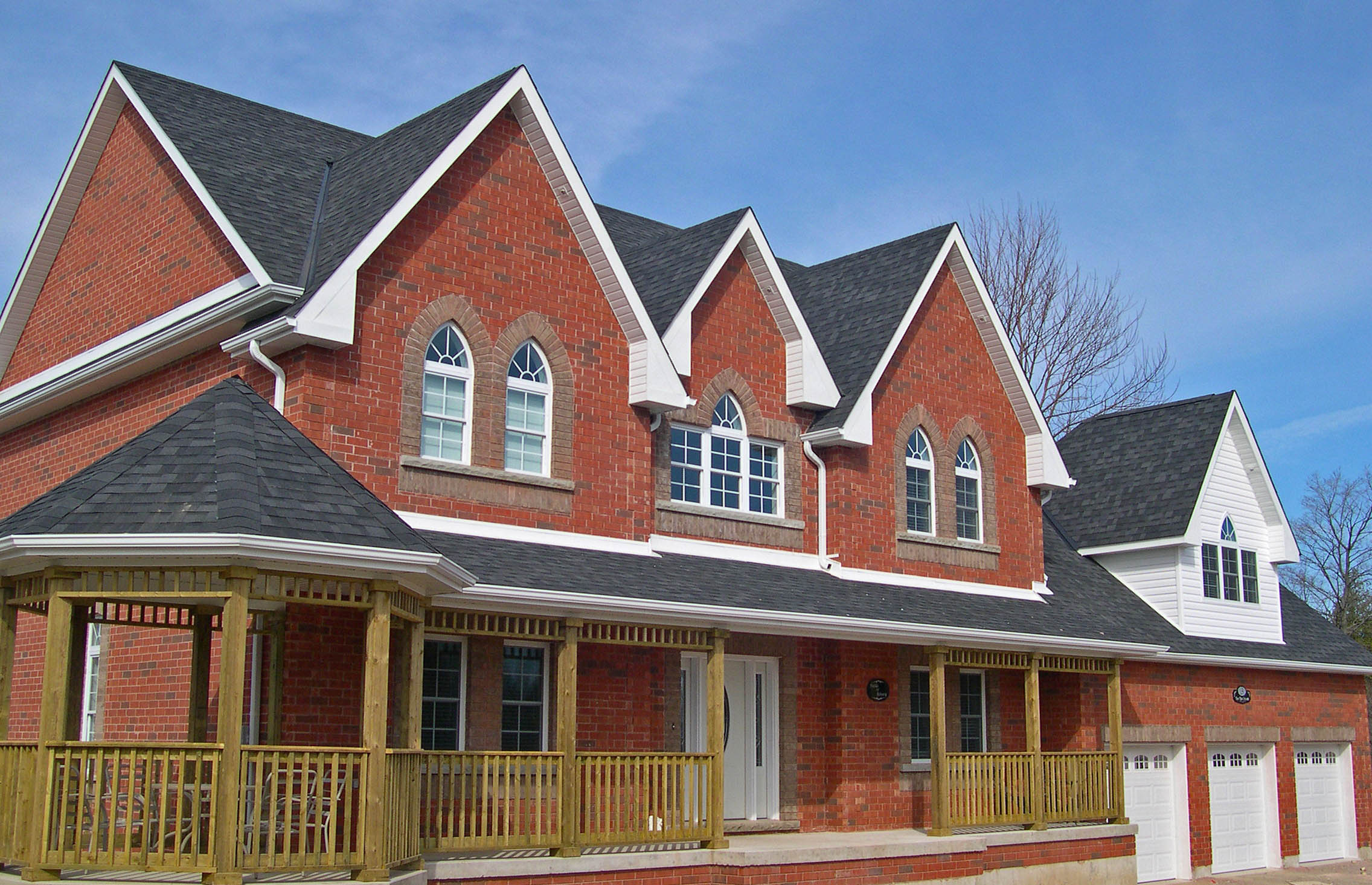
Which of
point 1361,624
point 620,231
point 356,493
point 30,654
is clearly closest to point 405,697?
point 356,493

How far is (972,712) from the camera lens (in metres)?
23.0

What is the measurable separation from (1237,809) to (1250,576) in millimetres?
4533

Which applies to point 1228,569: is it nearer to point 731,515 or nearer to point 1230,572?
point 1230,572

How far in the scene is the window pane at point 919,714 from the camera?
22.0 meters

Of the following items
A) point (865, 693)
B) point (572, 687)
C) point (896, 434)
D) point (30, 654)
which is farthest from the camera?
point (896, 434)

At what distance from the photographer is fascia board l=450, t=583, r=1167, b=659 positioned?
1545cm

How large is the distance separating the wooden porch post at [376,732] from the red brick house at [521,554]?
0.04m

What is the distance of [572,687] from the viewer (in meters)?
15.9

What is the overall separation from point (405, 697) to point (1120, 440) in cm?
2001

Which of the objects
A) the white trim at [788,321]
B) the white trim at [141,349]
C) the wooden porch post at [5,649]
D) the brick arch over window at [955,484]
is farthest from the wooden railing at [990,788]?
the wooden porch post at [5,649]

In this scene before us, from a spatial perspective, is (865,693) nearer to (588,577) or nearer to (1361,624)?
(588,577)

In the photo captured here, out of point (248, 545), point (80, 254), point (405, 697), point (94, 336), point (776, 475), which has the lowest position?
point (405, 697)

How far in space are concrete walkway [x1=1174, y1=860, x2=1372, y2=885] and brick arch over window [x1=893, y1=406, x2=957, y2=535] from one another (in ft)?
27.0

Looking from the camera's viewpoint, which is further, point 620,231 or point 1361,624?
point 1361,624
